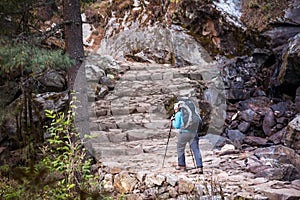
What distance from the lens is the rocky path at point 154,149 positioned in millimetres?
5332

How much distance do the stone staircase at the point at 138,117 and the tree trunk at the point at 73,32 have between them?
196 cm

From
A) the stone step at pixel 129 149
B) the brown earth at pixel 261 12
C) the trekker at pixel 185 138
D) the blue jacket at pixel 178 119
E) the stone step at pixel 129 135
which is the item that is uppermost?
the brown earth at pixel 261 12

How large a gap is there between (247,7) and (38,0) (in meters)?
7.96

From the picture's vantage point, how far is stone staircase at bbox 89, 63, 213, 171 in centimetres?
725

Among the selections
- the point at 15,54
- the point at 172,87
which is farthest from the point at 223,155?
the point at 15,54

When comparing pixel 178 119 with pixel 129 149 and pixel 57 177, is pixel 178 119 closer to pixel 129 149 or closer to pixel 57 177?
pixel 129 149

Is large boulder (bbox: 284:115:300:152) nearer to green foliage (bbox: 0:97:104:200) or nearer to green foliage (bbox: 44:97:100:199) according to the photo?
green foliage (bbox: 0:97:104:200)

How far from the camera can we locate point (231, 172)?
597cm

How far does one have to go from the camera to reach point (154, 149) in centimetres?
744

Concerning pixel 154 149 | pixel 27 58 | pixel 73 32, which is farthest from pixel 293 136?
pixel 27 58

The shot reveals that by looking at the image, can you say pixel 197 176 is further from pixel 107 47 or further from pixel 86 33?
pixel 86 33

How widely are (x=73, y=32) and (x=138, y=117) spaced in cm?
316

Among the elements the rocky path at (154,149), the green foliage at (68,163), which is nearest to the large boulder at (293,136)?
the rocky path at (154,149)

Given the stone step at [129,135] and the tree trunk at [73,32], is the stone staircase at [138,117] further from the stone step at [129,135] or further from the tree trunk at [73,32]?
the tree trunk at [73,32]
